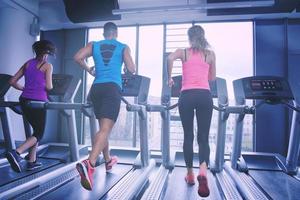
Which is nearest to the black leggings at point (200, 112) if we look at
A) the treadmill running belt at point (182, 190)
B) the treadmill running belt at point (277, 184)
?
the treadmill running belt at point (182, 190)

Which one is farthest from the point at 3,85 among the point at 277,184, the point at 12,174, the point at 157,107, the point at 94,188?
the point at 277,184

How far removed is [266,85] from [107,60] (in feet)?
6.89

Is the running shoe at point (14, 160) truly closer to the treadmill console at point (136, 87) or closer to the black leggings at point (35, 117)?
the black leggings at point (35, 117)

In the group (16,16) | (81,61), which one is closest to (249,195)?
(81,61)

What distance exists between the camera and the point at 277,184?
2926 mm

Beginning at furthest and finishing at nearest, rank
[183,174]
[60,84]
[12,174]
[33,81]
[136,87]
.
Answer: [60,84] → [136,87] → [183,174] → [12,174] → [33,81]

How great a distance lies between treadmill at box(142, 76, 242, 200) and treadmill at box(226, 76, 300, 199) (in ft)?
0.54

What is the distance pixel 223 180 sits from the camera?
2977 mm

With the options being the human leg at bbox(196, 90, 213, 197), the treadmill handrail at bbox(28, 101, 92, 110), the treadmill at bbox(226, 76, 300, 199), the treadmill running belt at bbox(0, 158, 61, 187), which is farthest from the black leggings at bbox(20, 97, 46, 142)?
the treadmill at bbox(226, 76, 300, 199)

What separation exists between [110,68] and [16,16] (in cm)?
378

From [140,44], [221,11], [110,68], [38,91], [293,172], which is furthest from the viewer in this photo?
[140,44]

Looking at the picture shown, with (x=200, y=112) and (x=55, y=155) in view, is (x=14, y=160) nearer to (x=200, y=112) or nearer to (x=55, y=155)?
(x=55, y=155)

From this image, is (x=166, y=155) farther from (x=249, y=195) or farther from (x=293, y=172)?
(x=293, y=172)

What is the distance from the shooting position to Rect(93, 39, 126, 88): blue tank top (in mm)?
2447
